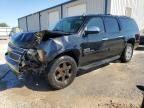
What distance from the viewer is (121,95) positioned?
4.42 meters

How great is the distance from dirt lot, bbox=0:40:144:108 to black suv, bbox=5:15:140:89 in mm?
401

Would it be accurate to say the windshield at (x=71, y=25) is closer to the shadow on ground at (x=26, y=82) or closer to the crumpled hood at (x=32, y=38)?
the crumpled hood at (x=32, y=38)

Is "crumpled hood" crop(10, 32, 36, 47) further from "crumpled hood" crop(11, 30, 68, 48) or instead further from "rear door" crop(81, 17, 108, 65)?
"rear door" crop(81, 17, 108, 65)

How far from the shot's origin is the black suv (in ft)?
14.7

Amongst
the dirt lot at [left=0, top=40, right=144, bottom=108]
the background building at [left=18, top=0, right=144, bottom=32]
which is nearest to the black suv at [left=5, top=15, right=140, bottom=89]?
the dirt lot at [left=0, top=40, right=144, bottom=108]

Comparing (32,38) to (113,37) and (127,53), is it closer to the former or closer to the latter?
(113,37)

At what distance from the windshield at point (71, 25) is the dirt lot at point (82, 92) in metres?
1.49

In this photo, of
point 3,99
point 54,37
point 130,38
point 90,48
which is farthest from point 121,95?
point 130,38

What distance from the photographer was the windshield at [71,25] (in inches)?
214

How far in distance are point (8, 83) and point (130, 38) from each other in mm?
5042

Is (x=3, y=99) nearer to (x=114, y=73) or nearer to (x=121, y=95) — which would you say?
(x=121, y=95)

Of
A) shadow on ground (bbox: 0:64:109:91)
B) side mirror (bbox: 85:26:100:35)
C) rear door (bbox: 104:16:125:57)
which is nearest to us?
shadow on ground (bbox: 0:64:109:91)

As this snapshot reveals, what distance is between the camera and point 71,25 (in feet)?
18.8

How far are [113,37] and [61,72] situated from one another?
8.57ft
